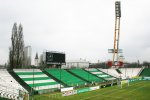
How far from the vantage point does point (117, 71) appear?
4756 inches

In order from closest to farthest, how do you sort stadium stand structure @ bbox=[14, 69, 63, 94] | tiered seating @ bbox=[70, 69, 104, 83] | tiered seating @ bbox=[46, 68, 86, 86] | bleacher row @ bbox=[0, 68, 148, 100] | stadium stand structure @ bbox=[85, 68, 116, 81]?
bleacher row @ bbox=[0, 68, 148, 100] < stadium stand structure @ bbox=[14, 69, 63, 94] < tiered seating @ bbox=[46, 68, 86, 86] < tiered seating @ bbox=[70, 69, 104, 83] < stadium stand structure @ bbox=[85, 68, 116, 81]

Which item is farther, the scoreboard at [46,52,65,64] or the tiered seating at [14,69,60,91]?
the scoreboard at [46,52,65,64]

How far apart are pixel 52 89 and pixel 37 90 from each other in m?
4.76

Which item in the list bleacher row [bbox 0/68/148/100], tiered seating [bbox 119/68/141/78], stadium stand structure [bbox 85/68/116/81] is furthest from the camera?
tiered seating [bbox 119/68/141/78]

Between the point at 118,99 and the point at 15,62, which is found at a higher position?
the point at 15,62

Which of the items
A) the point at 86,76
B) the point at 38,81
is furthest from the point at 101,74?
the point at 38,81

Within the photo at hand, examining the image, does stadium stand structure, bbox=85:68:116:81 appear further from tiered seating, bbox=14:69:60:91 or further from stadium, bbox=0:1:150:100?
tiered seating, bbox=14:69:60:91

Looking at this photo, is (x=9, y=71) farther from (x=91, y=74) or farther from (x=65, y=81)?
(x=91, y=74)

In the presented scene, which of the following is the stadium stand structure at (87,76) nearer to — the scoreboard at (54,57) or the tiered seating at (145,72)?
the scoreboard at (54,57)

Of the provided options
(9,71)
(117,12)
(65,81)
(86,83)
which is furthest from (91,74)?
(9,71)

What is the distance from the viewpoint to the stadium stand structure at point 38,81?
62281 millimetres

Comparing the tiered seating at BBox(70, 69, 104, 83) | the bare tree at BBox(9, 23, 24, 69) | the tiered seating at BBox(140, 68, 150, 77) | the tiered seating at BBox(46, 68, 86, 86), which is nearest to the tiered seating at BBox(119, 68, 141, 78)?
the tiered seating at BBox(140, 68, 150, 77)

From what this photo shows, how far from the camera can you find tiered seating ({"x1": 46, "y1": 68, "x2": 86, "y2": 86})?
76.4 m

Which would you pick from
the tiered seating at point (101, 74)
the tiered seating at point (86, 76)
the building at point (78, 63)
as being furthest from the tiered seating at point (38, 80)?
the building at point (78, 63)
